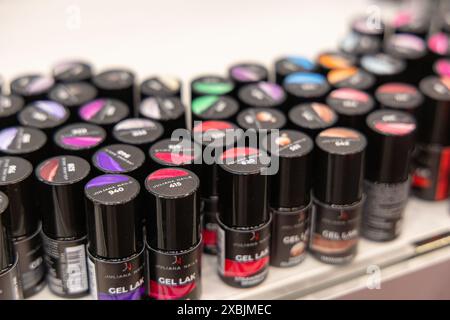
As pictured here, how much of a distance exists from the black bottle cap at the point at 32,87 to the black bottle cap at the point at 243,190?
0.27 metres

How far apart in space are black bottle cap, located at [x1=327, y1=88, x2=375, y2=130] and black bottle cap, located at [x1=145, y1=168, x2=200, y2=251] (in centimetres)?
22

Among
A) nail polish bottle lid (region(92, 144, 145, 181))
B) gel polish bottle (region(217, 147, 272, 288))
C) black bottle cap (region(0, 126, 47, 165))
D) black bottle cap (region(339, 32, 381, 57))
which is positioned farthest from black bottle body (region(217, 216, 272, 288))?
black bottle cap (region(339, 32, 381, 57))

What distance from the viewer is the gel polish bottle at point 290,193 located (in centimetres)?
84

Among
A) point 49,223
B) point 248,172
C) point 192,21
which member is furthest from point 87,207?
point 192,21

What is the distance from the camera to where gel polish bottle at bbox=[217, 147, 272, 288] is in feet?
2.67

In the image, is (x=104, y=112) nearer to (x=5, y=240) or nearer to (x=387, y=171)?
(x=5, y=240)

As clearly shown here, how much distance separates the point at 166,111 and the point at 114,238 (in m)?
0.21

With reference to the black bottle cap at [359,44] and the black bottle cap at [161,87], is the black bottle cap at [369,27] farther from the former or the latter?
the black bottle cap at [161,87]

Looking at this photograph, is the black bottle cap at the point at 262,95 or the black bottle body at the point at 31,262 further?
the black bottle cap at the point at 262,95

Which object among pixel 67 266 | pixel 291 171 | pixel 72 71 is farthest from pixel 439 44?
pixel 67 266

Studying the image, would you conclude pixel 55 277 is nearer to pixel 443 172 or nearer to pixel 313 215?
pixel 313 215

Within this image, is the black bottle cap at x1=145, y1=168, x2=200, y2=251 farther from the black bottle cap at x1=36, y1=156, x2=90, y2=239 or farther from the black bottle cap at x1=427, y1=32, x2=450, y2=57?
the black bottle cap at x1=427, y1=32, x2=450, y2=57

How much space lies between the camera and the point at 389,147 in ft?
2.94

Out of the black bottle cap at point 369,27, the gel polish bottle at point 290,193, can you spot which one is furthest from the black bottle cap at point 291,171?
the black bottle cap at point 369,27
